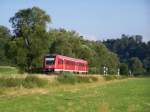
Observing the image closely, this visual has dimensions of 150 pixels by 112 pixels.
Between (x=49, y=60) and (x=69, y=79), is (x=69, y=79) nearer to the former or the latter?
(x=69, y=79)

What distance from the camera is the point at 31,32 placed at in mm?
71938

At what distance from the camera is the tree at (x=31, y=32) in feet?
233

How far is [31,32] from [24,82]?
45.0 metres

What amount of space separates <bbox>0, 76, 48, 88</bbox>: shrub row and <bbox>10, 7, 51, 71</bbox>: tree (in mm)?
41272

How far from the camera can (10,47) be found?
232 ft

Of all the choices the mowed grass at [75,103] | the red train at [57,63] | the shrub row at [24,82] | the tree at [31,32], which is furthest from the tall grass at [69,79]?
the tree at [31,32]

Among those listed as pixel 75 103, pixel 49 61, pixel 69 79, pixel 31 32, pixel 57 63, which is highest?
pixel 31 32

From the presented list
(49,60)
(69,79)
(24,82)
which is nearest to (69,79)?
(69,79)

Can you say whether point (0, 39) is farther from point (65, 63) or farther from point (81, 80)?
point (81, 80)

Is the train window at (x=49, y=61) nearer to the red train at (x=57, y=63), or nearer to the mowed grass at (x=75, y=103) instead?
the red train at (x=57, y=63)

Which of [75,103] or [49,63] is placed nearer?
[75,103]

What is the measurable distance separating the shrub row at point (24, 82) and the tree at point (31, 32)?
4127cm

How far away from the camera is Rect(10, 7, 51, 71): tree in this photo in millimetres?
71125

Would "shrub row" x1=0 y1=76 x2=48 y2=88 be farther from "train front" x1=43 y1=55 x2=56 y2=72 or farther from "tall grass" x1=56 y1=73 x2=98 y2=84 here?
"train front" x1=43 y1=55 x2=56 y2=72
